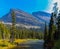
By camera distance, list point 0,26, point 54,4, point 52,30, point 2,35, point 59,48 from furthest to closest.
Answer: point 2,35 < point 0,26 < point 54,4 < point 52,30 < point 59,48

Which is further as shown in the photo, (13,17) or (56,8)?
(13,17)

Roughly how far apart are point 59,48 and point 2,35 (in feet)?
513

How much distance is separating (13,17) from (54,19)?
4914 cm

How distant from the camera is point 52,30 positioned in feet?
302

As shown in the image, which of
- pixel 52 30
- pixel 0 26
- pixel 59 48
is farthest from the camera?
pixel 0 26

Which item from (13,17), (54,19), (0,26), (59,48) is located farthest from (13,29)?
(59,48)

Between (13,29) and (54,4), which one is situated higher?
(54,4)

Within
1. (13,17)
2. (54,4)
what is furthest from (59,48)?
(13,17)

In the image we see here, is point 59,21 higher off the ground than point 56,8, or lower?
lower

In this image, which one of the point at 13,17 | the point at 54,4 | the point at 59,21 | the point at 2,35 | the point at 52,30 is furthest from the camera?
the point at 2,35

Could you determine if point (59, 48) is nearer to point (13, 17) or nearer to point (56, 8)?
point (56, 8)

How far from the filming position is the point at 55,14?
9256 cm

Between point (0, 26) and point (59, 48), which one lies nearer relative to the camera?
point (59, 48)

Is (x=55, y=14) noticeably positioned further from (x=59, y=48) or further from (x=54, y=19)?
(x=59, y=48)
